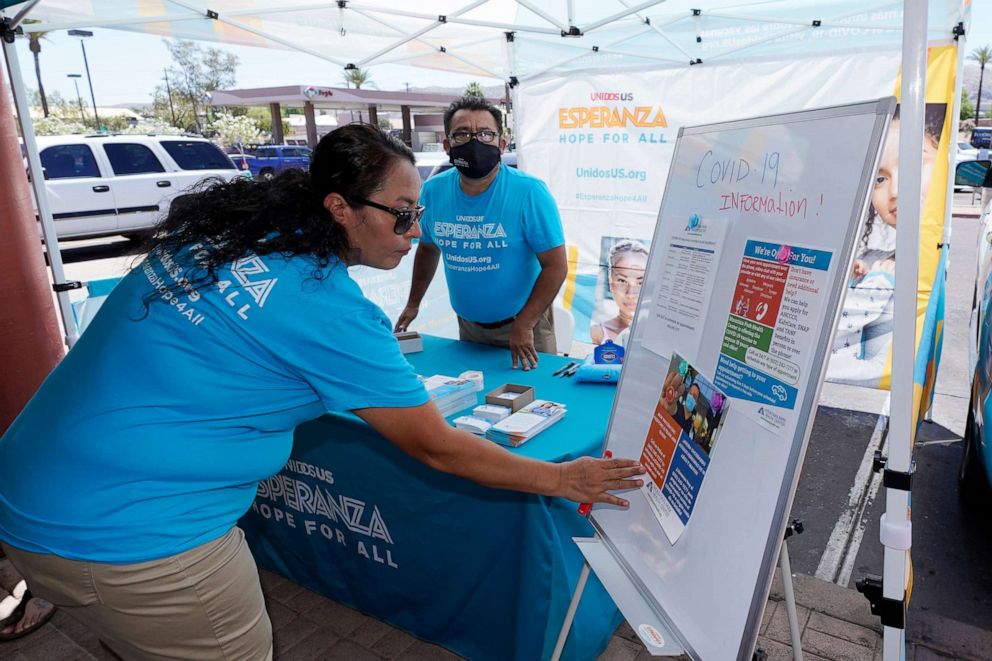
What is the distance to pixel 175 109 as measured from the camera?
1741 inches

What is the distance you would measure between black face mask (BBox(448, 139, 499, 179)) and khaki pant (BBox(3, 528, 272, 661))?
74.7 inches

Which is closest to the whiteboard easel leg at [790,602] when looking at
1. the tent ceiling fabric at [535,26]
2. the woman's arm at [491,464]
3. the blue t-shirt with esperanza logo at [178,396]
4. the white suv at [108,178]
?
the woman's arm at [491,464]

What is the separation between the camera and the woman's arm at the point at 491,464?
4.20ft

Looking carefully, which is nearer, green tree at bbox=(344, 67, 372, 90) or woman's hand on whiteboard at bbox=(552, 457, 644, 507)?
woman's hand on whiteboard at bbox=(552, 457, 644, 507)

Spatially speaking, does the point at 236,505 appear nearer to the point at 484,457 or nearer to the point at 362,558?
the point at 484,457

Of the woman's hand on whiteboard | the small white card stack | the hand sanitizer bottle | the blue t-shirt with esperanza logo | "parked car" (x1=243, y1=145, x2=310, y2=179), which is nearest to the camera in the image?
the blue t-shirt with esperanza logo

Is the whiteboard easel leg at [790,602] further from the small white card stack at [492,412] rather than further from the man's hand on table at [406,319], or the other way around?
the man's hand on table at [406,319]

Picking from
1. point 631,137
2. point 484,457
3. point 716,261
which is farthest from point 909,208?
point 631,137

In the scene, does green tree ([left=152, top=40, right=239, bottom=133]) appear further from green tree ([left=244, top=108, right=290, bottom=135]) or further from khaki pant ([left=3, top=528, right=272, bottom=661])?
khaki pant ([left=3, top=528, right=272, bottom=661])

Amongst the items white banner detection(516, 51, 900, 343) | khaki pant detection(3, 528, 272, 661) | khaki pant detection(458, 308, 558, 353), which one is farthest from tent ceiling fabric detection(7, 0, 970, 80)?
khaki pant detection(3, 528, 272, 661)

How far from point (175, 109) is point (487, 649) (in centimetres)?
5005

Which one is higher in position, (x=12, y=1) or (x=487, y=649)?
(x=12, y=1)

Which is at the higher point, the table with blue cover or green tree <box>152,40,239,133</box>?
green tree <box>152,40,239,133</box>

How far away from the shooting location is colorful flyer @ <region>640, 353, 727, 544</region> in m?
1.23
